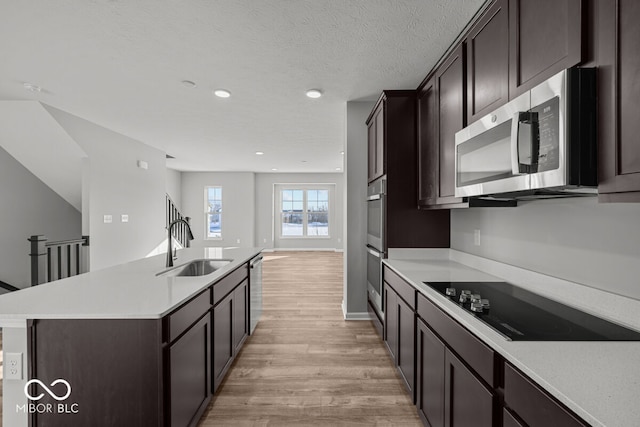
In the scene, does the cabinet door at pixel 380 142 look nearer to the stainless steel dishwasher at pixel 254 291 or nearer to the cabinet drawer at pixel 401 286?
the cabinet drawer at pixel 401 286

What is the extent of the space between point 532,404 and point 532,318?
1.60 feet

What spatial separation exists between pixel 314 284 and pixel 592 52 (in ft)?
15.4

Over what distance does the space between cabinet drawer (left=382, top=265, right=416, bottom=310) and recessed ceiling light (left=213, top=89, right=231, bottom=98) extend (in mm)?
2333

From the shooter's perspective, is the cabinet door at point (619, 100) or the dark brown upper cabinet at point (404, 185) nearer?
the cabinet door at point (619, 100)

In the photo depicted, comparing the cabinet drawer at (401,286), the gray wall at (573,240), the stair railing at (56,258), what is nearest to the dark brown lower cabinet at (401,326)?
the cabinet drawer at (401,286)

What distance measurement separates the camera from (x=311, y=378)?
2.30 meters

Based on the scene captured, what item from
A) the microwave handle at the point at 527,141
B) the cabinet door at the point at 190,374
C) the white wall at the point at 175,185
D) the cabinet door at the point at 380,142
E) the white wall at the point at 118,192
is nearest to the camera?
the microwave handle at the point at 527,141

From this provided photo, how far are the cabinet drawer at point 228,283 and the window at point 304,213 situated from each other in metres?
6.67

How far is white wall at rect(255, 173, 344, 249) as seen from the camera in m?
9.31

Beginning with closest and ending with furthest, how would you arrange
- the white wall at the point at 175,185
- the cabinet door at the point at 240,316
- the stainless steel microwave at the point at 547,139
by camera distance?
the stainless steel microwave at the point at 547,139 → the cabinet door at the point at 240,316 → the white wall at the point at 175,185

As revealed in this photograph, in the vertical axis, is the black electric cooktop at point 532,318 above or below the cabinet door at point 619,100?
below

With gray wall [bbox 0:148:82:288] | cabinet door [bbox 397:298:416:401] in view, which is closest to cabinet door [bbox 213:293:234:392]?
cabinet door [bbox 397:298:416:401]

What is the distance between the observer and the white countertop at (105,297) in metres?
1.27

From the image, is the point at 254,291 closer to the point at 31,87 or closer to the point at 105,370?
the point at 105,370
